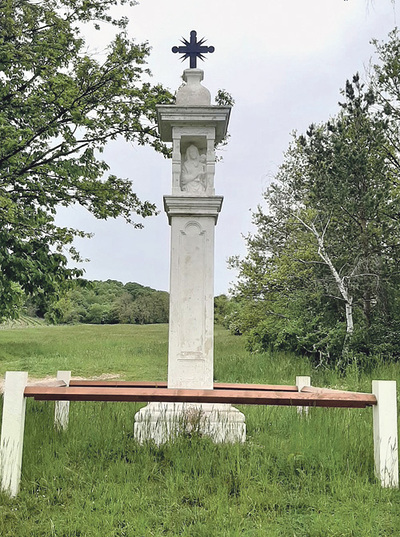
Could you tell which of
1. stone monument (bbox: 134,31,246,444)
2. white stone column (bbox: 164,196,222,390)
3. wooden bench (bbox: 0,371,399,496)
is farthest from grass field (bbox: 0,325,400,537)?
white stone column (bbox: 164,196,222,390)

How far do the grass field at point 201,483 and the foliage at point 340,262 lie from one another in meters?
6.49

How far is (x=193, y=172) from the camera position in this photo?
5293mm

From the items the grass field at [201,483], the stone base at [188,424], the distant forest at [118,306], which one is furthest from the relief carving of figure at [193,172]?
the distant forest at [118,306]

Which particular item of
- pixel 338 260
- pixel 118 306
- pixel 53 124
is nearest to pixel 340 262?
pixel 338 260

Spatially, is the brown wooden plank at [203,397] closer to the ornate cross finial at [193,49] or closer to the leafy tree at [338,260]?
the ornate cross finial at [193,49]

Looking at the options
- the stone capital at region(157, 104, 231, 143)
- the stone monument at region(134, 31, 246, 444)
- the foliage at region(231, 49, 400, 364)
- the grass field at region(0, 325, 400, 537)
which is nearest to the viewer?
the grass field at region(0, 325, 400, 537)

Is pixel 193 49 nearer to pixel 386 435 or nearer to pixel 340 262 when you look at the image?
pixel 386 435

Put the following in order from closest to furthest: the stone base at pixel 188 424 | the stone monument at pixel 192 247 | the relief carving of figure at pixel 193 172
→ the stone base at pixel 188 424 < the stone monument at pixel 192 247 < the relief carving of figure at pixel 193 172

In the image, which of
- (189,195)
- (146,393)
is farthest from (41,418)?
(189,195)

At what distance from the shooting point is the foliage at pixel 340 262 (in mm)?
10656

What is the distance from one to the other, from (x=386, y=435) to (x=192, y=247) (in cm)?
249

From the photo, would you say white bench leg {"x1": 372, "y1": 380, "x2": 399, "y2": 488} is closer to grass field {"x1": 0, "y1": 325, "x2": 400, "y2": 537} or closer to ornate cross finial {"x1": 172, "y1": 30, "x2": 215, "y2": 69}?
grass field {"x1": 0, "y1": 325, "x2": 400, "y2": 537}

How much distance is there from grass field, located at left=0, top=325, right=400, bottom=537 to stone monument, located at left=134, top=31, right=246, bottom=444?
603 mm

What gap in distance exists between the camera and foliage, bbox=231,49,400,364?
1066 cm
